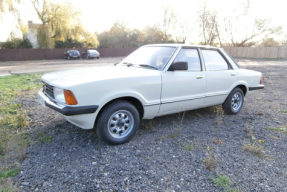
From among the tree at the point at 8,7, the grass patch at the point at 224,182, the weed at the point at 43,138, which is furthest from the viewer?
the tree at the point at 8,7

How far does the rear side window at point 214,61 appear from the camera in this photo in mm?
4691

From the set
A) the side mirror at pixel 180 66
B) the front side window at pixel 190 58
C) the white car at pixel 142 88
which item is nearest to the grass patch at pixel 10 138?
the white car at pixel 142 88

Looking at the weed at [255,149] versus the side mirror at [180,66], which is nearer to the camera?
the weed at [255,149]

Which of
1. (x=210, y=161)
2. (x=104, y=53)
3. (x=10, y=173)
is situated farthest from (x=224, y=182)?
(x=104, y=53)

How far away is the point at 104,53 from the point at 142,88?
1447 inches

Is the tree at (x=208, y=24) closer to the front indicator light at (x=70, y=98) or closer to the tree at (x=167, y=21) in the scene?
the tree at (x=167, y=21)

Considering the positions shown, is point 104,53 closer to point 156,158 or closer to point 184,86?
point 184,86

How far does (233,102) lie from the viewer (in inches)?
209

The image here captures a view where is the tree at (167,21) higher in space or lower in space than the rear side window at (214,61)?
higher

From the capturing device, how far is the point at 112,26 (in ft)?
164

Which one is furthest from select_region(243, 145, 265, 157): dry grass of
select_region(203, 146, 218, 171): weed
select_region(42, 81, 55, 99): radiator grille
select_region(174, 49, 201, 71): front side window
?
select_region(42, 81, 55, 99): radiator grille

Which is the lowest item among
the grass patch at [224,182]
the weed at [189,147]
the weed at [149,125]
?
the grass patch at [224,182]

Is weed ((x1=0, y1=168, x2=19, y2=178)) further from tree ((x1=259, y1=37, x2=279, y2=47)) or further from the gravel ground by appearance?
tree ((x1=259, y1=37, x2=279, y2=47))

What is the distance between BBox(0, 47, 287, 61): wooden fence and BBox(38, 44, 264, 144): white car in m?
29.9
